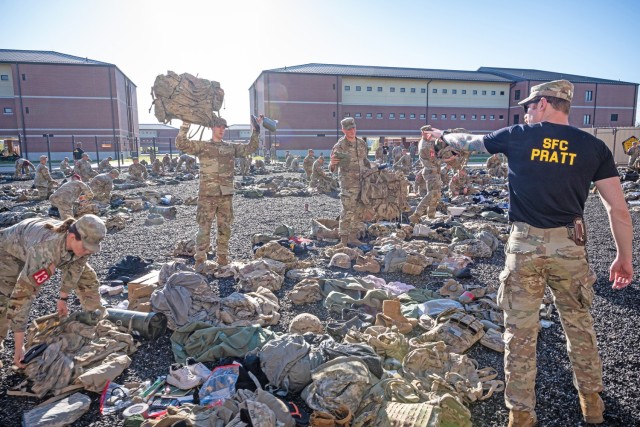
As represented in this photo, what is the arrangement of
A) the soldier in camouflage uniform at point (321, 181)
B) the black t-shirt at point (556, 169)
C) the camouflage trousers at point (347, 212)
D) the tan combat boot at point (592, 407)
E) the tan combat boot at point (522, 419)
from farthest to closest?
1. the soldier in camouflage uniform at point (321, 181)
2. the camouflage trousers at point (347, 212)
3. the tan combat boot at point (592, 407)
4. the tan combat boot at point (522, 419)
5. the black t-shirt at point (556, 169)

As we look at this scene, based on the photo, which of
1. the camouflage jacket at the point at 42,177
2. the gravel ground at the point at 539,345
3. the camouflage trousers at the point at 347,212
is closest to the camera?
the gravel ground at the point at 539,345

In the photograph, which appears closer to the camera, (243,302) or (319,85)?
(243,302)

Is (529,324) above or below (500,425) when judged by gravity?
above

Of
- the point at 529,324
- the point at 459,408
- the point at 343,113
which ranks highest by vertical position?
the point at 343,113

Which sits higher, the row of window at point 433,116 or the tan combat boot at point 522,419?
the row of window at point 433,116

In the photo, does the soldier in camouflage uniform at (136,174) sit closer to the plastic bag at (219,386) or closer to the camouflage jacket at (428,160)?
the camouflage jacket at (428,160)

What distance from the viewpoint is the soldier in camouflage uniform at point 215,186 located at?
6.65 metres

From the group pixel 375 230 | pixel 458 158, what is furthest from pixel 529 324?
pixel 375 230

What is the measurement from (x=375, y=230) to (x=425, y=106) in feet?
148

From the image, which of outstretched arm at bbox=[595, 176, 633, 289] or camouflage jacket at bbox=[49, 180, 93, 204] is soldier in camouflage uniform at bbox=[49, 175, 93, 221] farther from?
outstretched arm at bbox=[595, 176, 633, 289]

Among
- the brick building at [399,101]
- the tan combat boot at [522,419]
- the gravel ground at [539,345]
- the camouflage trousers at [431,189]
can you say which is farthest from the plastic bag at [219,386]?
the brick building at [399,101]

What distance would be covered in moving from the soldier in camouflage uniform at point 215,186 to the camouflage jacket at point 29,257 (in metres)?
2.83

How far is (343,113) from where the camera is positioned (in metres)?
48.7

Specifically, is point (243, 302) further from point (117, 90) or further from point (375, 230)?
point (117, 90)
